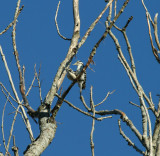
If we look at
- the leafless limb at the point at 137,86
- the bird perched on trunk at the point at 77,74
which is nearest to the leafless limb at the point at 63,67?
the leafless limb at the point at 137,86

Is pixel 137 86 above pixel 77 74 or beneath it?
beneath

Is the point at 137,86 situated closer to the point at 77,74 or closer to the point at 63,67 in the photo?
the point at 63,67

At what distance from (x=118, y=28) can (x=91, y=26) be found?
0.71 meters

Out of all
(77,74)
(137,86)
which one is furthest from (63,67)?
(77,74)

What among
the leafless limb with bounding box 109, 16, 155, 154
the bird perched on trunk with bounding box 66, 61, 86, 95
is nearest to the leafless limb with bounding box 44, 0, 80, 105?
the leafless limb with bounding box 109, 16, 155, 154

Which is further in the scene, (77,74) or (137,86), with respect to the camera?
(77,74)

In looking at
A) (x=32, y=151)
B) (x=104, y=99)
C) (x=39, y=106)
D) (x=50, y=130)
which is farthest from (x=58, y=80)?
(x=104, y=99)

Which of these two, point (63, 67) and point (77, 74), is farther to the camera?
point (77, 74)

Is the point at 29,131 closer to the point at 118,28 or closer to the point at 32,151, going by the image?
the point at 32,151

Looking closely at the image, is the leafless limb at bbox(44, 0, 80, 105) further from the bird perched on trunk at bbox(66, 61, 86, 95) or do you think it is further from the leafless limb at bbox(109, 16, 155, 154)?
the bird perched on trunk at bbox(66, 61, 86, 95)

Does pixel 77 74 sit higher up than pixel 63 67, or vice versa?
pixel 77 74

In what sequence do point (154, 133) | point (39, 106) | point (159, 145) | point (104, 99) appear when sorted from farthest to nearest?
point (104, 99) < point (39, 106) < point (154, 133) < point (159, 145)

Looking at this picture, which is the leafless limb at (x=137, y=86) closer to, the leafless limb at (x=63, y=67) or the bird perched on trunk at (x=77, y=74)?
the leafless limb at (x=63, y=67)

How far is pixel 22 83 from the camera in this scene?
3.24m
